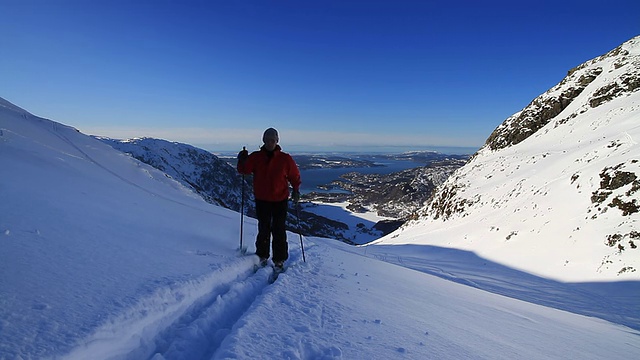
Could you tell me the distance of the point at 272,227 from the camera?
566cm

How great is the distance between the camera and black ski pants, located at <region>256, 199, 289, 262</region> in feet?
18.1

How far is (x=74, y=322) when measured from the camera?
225cm

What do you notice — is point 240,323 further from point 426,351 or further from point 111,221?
point 111,221

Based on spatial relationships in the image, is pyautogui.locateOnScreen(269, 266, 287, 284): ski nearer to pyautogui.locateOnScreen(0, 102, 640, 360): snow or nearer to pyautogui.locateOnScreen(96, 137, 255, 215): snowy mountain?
pyautogui.locateOnScreen(0, 102, 640, 360): snow

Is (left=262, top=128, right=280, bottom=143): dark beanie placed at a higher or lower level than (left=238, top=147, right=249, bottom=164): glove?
higher

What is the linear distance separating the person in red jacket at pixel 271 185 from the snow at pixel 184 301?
0.40 m

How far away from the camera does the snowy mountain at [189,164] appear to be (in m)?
141

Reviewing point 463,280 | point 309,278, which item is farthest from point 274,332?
point 463,280

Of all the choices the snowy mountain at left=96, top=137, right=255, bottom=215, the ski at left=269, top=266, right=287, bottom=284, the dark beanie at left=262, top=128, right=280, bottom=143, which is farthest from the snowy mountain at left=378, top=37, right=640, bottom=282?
the snowy mountain at left=96, top=137, right=255, bottom=215

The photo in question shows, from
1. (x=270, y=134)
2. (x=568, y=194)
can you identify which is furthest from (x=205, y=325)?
(x=568, y=194)

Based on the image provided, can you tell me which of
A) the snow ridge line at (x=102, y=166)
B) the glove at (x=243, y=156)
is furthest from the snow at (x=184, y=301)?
the snow ridge line at (x=102, y=166)

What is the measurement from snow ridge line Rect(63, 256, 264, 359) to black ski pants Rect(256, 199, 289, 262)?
1.37 metres

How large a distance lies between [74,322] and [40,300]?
14.9 inches

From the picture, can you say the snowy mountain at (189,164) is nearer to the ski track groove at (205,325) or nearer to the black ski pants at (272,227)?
the black ski pants at (272,227)
